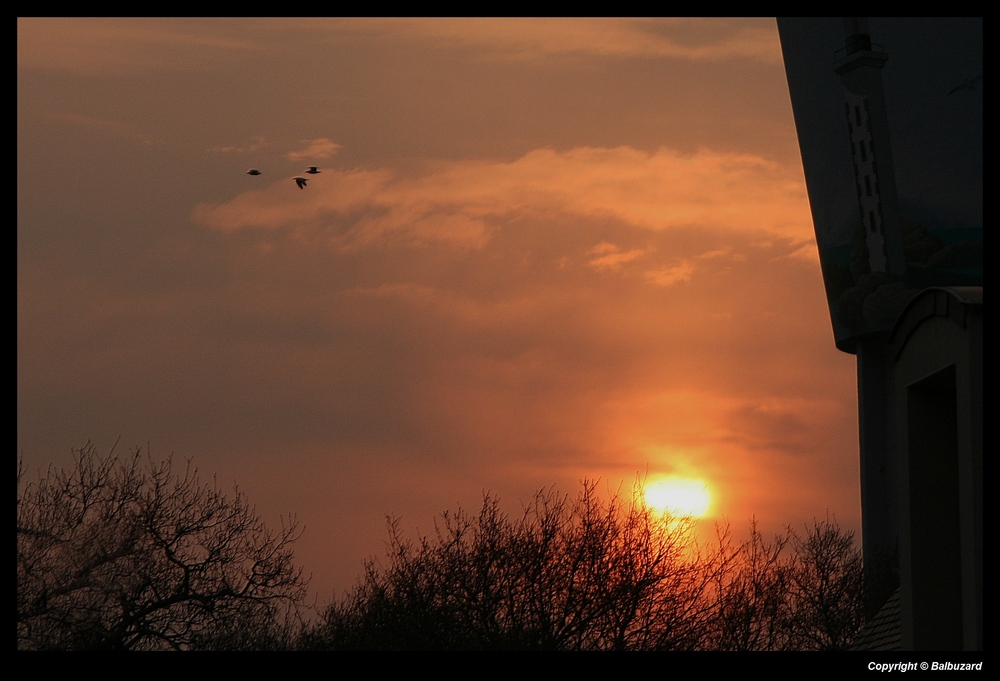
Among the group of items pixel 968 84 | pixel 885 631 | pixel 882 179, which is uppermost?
pixel 968 84

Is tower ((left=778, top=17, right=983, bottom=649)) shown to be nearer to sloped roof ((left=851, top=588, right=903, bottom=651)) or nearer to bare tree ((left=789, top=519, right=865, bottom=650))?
bare tree ((left=789, top=519, right=865, bottom=650))

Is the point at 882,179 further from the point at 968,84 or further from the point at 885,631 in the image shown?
the point at 885,631

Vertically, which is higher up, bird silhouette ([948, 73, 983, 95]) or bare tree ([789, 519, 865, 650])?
bird silhouette ([948, 73, 983, 95])

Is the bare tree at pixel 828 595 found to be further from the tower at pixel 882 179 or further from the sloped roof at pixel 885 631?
the sloped roof at pixel 885 631

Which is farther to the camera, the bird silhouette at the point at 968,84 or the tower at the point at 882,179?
the tower at the point at 882,179

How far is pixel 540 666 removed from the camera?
29.7 ft

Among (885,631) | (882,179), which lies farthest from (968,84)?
(885,631)

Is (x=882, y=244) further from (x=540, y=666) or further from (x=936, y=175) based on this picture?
(x=540, y=666)

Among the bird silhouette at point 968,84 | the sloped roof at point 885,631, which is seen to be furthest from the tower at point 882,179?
the sloped roof at point 885,631

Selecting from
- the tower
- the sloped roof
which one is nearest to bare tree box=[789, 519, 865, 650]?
the tower
